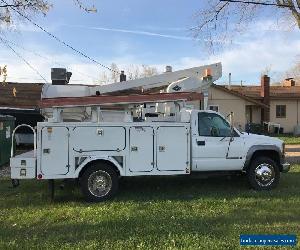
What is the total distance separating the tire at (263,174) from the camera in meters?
10.9

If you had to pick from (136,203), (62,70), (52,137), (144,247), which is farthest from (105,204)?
(62,70)

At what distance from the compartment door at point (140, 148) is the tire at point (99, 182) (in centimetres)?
47

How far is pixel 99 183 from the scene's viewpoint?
9883mm

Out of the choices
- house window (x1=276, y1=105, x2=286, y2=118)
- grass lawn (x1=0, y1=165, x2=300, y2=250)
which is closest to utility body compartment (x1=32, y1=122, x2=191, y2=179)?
grass lawn (x1=0, y1=165, x2=300, y2=250)

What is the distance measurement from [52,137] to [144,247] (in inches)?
156

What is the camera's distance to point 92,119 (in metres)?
9.97

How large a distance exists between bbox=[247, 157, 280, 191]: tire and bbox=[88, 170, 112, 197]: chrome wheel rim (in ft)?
11.1

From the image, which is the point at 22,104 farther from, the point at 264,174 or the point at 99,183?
the point at 264,174

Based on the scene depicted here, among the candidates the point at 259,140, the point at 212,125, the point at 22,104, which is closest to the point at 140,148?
the point at 212,125

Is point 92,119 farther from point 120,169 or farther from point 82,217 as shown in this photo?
point 82,217

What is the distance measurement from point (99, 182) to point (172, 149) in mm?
1720

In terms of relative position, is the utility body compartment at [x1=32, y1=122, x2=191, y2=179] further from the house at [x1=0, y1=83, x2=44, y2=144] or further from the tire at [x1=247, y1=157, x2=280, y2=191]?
the house at [x1=0, y1=83, x2=44, y2=144]

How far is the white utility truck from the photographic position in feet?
31.4

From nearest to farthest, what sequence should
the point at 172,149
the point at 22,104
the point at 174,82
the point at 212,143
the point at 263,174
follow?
1. the point at 172,149
2. the point at 212,143
3. the point at 263,174
4. the point at 174,82
5. the point at 22,104
